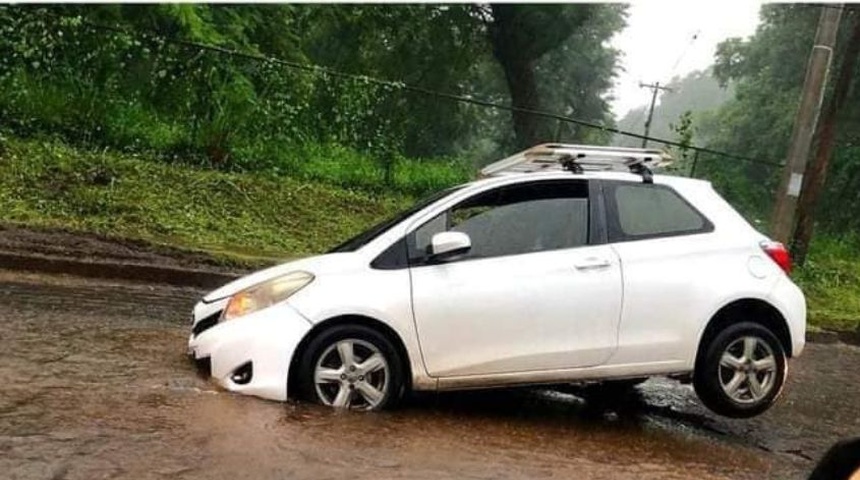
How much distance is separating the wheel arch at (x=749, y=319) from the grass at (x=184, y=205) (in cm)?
574

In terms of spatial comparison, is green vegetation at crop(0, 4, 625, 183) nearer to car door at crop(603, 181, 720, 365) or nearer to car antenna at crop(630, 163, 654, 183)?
car antenna at crop(630, 163, 654, 183)

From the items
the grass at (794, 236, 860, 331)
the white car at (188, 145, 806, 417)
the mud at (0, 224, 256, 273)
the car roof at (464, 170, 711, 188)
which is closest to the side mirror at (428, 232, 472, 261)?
the white car at (188, 145, 806, 417)

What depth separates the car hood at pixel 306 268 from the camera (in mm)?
5484

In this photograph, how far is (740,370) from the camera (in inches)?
234

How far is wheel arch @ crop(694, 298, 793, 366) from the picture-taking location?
5922 millimetres

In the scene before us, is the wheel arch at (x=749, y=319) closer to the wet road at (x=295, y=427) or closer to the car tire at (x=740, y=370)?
the car tire at (x=740, y=370)

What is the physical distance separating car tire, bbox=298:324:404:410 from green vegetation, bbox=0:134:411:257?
5773 millimetres

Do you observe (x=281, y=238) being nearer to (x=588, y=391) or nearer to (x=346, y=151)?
(x=346, y=151)

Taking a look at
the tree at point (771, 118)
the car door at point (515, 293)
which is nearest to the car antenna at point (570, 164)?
the car door at point (515, 293)

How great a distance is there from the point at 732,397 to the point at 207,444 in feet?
11.0

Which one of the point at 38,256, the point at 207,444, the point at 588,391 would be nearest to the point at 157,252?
the point at 38,256

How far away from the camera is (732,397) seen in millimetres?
Answer: 5902

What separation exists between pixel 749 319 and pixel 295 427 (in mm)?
3081

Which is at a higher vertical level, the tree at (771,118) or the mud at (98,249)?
the tree at (771,118)
